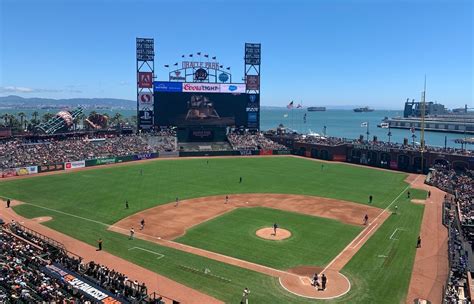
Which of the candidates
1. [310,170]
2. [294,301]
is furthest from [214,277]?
[310,170]

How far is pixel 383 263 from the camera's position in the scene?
2973 cm

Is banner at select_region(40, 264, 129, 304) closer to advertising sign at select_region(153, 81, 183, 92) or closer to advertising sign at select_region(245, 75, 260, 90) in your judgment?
advertising sign at select_region(153, 81, 183, 92)

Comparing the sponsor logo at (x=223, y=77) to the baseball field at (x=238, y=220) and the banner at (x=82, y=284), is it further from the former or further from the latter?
the banner at (x=82, y=284)

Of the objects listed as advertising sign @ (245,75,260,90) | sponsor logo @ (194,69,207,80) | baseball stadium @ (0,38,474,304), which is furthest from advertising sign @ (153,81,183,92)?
advertising sign @ (245,75,260,90)

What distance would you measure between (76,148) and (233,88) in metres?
39.6

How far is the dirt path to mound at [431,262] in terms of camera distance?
25219 millimetres

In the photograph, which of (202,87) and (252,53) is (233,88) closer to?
(202,87)

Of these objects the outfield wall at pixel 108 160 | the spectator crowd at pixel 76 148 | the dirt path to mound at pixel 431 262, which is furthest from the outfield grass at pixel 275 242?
the spectator crowd at pixel 76 148

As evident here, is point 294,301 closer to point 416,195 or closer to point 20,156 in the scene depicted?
point 416,195

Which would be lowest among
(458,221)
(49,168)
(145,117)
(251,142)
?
(458,221)

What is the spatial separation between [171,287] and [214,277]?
10.3 ft

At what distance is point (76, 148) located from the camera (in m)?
80.1

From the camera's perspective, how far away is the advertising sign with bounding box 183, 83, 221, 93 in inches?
3659

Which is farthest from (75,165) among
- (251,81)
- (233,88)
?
(251,81)
